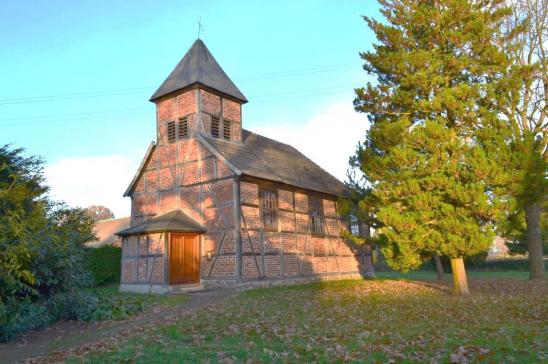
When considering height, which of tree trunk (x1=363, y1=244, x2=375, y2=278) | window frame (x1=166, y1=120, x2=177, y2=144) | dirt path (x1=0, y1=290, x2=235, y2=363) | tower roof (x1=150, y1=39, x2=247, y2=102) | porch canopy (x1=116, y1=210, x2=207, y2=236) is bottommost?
dirt path (x1=0, y1=290, x2=235, y2=363)

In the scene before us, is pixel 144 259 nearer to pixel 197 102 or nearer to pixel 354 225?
pixel 197 102

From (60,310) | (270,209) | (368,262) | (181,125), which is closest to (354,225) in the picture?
(368,262)

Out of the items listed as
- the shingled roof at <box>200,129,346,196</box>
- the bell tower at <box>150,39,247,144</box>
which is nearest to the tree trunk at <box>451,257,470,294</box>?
the shingled roof at <box>200,129,346,196</box>

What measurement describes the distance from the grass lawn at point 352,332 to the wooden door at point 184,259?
4.48 meters

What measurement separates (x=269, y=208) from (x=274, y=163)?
3.22 m

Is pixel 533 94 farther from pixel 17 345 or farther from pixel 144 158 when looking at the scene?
pixel 17 345

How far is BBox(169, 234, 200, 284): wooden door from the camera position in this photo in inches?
693

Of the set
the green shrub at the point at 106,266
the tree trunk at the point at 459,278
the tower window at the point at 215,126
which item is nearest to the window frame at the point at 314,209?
the tower window at the point at 215,126

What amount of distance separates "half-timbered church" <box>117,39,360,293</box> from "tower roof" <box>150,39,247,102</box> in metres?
0.07

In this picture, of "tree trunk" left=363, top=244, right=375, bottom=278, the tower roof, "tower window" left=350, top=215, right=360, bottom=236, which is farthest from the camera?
"tree trunk" left=363, top=244, right=375, bottom=278

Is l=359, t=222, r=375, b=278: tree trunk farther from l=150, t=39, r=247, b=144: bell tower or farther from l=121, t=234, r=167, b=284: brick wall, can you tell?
l=121, t=234, r=167, b=284: brick wall

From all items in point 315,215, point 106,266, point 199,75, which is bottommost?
point 106,266

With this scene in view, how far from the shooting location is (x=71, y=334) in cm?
1008

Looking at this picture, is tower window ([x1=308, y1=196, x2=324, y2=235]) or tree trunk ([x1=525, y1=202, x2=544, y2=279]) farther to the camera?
tower window ([x1=308, y1=196, x2=324, y2=235])
